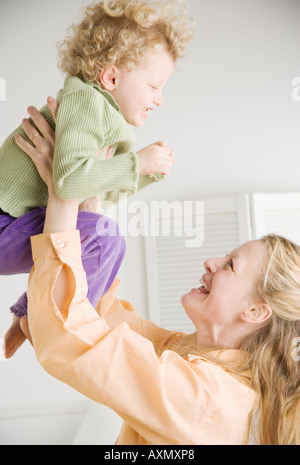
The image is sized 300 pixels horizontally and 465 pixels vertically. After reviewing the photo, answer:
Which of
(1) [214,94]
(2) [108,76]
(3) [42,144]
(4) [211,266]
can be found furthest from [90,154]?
(1) [214,94]

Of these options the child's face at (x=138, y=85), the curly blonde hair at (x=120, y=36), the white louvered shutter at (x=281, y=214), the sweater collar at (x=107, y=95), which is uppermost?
the curly blonde hair at (x=120, y=36)

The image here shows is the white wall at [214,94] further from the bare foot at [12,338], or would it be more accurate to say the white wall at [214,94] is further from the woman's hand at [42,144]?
the woman's hand at [42,144]

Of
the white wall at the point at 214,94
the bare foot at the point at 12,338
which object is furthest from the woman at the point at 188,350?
the white wall at the point at 214,94

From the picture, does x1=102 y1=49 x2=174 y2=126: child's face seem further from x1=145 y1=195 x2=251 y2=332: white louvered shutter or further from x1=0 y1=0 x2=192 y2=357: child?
x1=145 y1=195 x2=251 y2=332: white louvered shutter

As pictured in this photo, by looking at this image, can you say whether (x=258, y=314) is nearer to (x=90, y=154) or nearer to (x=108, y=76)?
(x=90, y=154)

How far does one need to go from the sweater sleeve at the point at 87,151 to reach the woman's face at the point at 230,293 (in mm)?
375

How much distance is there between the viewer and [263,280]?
4.16ft

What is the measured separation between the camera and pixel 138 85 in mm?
1244

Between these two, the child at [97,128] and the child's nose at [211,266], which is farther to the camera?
the child's nose at [211,266]

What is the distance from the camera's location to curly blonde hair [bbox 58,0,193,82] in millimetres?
1204

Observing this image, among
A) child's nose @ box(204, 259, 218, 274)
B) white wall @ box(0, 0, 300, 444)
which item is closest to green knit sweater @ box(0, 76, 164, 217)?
child's nose @ box(204, 259, 218, 274)

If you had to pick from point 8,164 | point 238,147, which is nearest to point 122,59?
point 8,164

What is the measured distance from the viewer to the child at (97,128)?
39.5 inches

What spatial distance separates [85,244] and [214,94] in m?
1.64
